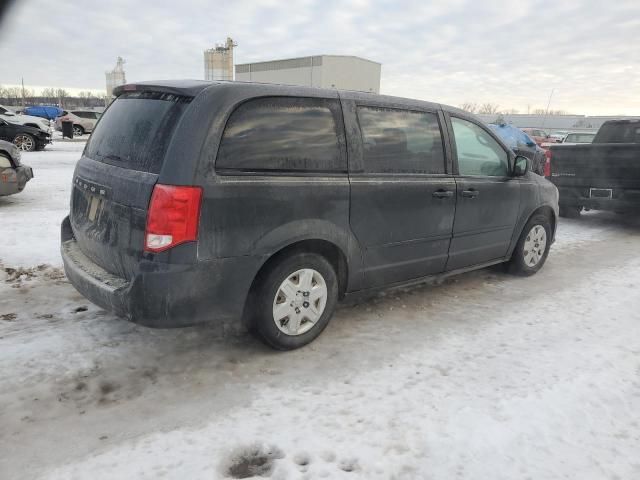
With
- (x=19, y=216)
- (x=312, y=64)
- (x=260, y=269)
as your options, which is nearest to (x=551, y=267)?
(x=260, y=269)

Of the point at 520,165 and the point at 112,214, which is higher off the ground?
the point at 520,165

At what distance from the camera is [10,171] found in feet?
24.9

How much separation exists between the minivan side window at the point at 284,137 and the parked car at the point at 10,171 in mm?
6129

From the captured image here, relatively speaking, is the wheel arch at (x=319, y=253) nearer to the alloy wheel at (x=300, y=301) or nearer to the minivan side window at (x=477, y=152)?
the alloy wheel at (x=300, y=301)

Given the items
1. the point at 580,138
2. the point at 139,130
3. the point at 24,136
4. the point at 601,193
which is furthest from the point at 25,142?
the point at 580,138

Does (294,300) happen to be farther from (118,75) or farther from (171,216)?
(118,75)

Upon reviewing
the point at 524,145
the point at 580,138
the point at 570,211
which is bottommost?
the point at 570,211

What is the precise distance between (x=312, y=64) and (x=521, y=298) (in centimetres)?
6403

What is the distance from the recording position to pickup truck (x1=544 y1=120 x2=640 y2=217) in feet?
24.7

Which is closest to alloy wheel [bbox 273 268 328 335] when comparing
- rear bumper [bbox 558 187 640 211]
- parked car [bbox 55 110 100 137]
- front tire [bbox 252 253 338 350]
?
front tire [bbox 252 253 338 350]

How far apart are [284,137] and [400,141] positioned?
1.11 metres

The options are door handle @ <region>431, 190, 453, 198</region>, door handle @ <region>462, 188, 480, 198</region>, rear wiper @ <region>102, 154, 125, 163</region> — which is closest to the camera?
rear wiper @ <region>102, 154, 125, 163</region>

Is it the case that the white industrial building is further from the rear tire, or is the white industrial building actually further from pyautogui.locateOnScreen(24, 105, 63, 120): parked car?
the rear tire

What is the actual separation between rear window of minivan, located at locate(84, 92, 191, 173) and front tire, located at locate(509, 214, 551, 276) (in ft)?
12.6
